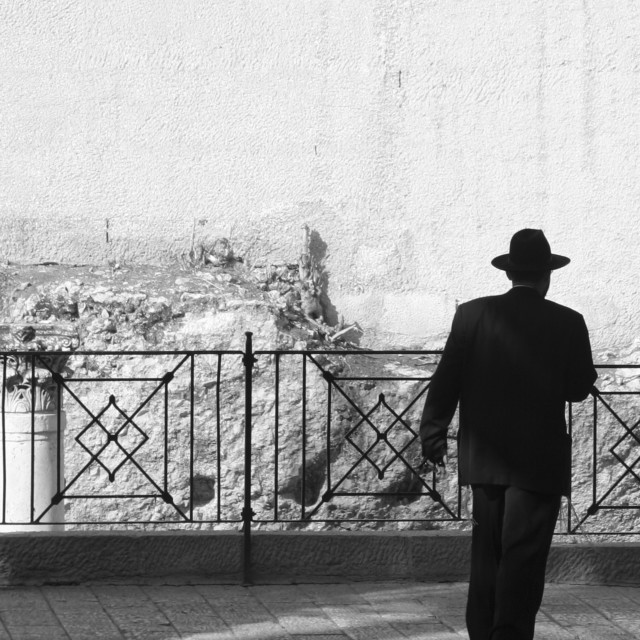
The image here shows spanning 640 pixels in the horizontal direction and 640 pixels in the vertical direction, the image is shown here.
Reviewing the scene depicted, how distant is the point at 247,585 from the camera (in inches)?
216

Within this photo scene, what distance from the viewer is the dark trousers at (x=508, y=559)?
3887 millimetres

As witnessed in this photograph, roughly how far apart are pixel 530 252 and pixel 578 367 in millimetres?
435

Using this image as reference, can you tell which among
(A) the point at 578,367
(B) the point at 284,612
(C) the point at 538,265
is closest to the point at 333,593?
A: (B) the point at 284,612

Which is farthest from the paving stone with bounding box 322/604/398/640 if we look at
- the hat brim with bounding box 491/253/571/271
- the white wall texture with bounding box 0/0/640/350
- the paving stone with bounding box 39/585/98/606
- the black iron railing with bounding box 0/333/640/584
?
the white wall texture with bounding box 0/0/640/350

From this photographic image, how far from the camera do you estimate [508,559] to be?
390 centimetres

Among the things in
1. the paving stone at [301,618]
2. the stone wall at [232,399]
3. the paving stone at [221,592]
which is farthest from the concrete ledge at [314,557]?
the stone wall at [232,399]

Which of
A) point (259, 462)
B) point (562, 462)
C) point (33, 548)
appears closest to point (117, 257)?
point (259, 462)

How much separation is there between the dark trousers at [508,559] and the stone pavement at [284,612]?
715 millimetres

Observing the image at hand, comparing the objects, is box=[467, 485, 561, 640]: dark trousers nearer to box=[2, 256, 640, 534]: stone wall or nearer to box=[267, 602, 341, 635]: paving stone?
box=[267, 602, 341, 635]: paving stone

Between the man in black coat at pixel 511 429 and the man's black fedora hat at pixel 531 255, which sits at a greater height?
the man's black fedora hat at pixel 531 255

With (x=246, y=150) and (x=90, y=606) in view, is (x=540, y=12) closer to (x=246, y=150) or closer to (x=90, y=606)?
(x=246, y=150)

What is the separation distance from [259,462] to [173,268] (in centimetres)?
182

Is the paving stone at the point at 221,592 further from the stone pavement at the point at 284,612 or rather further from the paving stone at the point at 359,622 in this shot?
the paving stone at the point at 359,622

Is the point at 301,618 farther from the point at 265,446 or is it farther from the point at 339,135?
the point at 339,135
